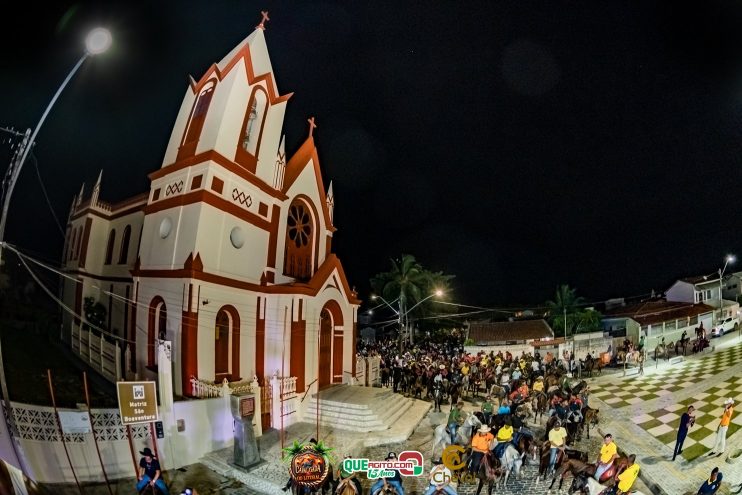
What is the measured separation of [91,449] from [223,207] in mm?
2569

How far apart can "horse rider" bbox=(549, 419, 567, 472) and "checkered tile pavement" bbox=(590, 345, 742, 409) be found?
870 millimetres

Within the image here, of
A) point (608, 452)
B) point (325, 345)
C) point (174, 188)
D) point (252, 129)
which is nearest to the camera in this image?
point (174, 188)

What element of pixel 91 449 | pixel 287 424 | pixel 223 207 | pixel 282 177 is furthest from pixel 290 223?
pixel 91 449

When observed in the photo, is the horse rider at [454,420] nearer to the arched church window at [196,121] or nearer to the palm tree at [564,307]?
the palm tree at [564,307]

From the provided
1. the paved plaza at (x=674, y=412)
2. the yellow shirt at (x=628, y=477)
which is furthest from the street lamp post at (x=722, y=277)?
the yellow shirt at (x=628, y=477)

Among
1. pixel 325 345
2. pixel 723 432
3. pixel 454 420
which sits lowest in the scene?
pixel 454 420

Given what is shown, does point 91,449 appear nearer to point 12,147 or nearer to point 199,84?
point 12,147

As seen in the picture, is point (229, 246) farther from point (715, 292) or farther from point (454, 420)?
point (715, 292)

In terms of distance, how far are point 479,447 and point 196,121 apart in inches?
207

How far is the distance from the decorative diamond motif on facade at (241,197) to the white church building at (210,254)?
11mm

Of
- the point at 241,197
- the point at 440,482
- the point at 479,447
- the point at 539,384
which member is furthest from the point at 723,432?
the point at 241,197

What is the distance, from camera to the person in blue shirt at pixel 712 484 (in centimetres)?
383

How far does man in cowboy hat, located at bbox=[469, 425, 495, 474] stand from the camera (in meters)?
4.63

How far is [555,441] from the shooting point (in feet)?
15.7
